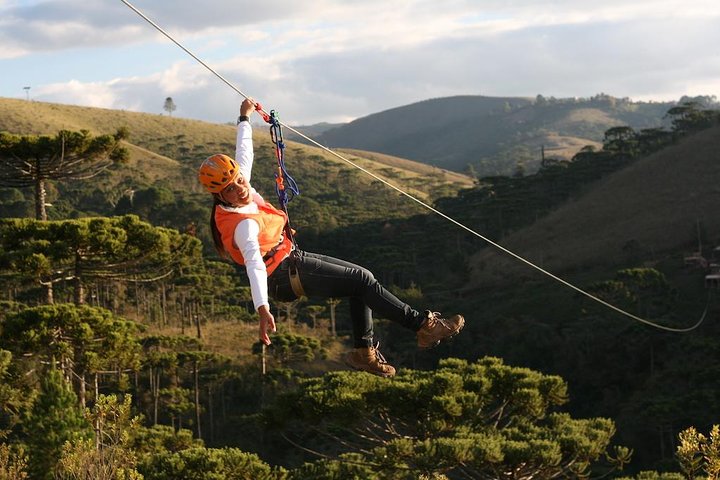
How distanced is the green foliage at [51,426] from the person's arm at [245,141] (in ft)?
59.2

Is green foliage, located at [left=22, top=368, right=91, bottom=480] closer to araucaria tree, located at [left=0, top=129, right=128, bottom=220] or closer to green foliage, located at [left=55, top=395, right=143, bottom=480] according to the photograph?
araucaria tree, located at [left=0, top=129, right=128, bottom=220]

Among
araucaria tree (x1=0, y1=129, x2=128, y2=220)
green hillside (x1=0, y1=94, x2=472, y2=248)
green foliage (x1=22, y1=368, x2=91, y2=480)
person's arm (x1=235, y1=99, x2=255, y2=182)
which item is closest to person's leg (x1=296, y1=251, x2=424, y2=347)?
person's arm (x1=235, y1=99, x2=255, y2=182)

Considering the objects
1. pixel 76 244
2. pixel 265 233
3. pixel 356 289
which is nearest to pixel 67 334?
pixel 76 244

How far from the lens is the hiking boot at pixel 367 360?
7.25 metres

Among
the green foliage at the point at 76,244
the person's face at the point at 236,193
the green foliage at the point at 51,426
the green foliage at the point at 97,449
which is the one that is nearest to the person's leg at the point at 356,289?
the person's face at the point at 236,193

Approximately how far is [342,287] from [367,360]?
27.0 inches

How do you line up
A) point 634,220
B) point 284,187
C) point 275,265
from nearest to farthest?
point 275,265 → point 284,187 → point 634,220

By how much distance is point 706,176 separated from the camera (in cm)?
7819

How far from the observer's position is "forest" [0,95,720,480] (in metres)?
23.7

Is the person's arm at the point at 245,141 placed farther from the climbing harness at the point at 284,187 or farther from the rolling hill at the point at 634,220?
the rolling hill at the point at 634,220

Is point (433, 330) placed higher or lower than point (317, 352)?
higher

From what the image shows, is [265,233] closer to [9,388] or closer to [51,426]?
[51,426]

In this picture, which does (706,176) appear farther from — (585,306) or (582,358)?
(582,358)

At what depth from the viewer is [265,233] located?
6586 millimetres
